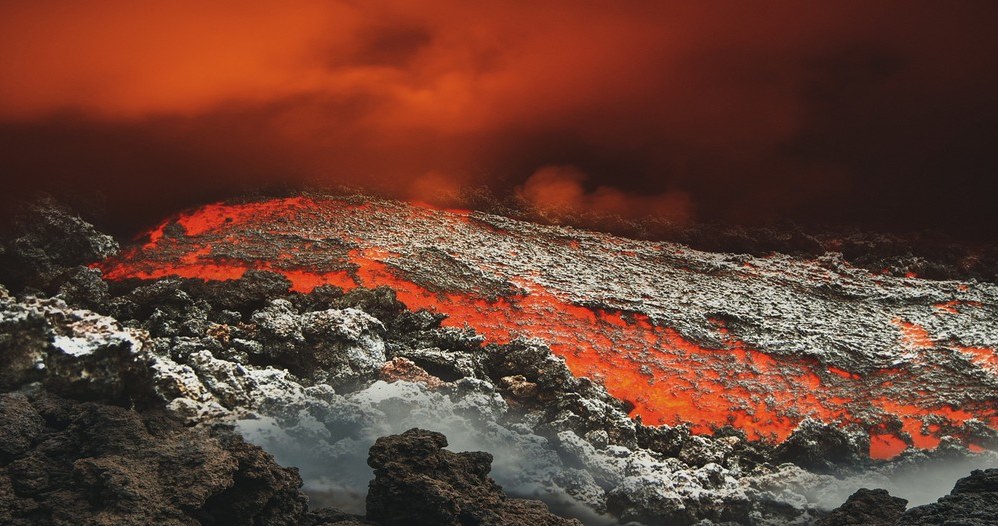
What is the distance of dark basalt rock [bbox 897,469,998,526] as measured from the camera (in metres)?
5.16

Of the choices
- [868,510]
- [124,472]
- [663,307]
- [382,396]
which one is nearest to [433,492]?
[382,396]

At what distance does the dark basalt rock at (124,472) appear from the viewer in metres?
5.06

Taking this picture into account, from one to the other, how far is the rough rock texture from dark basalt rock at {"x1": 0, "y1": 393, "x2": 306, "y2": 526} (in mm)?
653

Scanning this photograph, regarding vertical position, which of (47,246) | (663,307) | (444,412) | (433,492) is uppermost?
(663,307)

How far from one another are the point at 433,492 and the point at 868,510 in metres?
3.23

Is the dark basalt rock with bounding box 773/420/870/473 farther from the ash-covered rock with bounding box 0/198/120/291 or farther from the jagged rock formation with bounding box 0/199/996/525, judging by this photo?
the ash-covered rock with bounding box 0/198/120/291

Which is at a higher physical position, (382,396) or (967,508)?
(382,396)

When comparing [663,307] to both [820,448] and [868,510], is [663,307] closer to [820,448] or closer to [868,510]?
[820,448]

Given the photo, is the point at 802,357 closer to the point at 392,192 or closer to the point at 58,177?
the point at 392,192

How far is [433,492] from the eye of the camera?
5688 millimetres

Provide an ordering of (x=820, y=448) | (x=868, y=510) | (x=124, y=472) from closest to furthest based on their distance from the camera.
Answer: (x=124, y=472) < (x=868, y=510) < (x=820, y=448)

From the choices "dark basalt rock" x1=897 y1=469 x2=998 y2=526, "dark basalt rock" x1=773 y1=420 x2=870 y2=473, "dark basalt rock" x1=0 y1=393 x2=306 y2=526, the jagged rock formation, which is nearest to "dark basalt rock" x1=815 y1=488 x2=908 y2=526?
"dark basalt rock" x1=897 y1=469 x2=998 y2=526

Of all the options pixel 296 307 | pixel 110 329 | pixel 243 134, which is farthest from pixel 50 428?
pixel 243 134

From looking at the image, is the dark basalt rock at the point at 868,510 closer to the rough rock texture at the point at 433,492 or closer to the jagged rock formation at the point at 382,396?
the jagged rock formation at the point at 382,396
